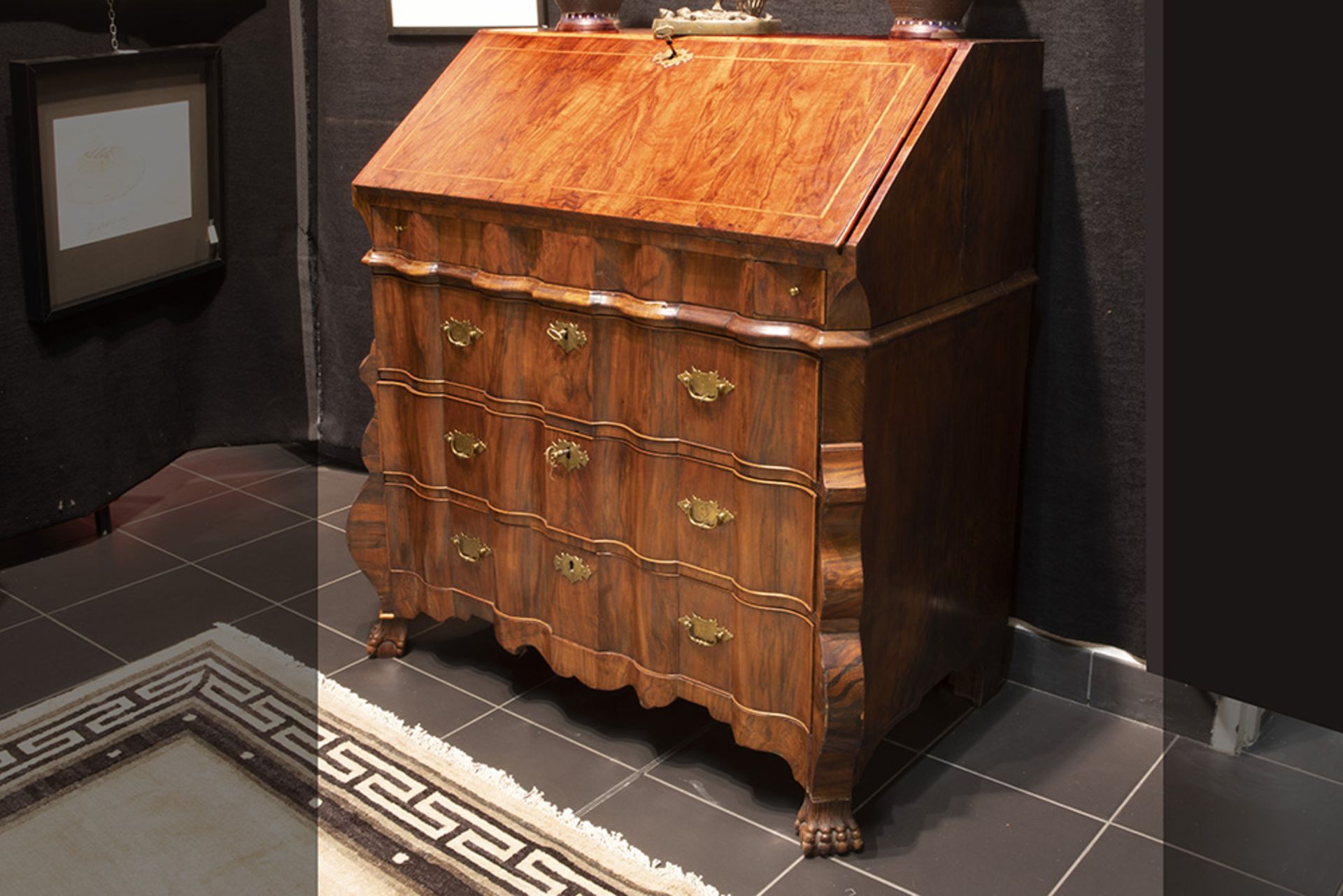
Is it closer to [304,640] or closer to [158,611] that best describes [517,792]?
[304,640]

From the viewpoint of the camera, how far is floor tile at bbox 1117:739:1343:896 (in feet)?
8.57

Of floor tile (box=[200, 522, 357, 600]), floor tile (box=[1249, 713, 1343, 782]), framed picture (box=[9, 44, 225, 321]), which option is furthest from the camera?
floor tile (box=[200, 522, 357, 600])

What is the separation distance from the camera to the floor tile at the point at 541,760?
2.87 meters

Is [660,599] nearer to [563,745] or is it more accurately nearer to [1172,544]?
[563,745]

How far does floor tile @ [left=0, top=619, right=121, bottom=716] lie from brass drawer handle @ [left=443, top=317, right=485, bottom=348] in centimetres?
128

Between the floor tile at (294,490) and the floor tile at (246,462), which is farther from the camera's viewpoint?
the floor tile at (246,462)

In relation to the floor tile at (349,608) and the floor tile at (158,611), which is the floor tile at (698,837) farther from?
the floor tile at (158,611)

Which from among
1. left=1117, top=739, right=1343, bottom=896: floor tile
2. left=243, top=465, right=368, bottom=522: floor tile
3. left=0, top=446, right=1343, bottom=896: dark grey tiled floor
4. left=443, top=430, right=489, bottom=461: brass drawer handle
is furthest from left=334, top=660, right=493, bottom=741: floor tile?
left=1117, top=739, right=1343, bottom=896: floor tile

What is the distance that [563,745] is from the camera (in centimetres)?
304

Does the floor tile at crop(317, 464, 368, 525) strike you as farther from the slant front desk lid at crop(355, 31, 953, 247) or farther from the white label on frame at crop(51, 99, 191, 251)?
Result: the slant front desk lid at crop(355, 31, 953, 247)

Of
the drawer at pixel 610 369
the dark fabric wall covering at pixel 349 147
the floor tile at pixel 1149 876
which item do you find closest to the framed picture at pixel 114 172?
the dark fabric wall covering at pixel 349 147

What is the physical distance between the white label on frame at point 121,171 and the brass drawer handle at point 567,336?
1.81 m

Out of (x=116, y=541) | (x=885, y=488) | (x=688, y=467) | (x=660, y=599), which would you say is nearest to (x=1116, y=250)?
(x=885, y=488)

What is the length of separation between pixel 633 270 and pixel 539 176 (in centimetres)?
32
